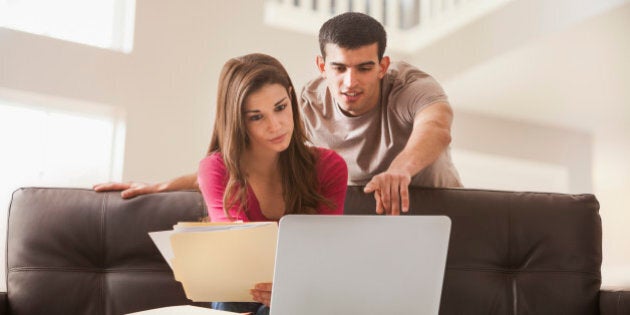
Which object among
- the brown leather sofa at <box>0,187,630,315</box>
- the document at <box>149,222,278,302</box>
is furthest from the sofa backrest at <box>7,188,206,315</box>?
the document at <box>149,222,278,302</box>

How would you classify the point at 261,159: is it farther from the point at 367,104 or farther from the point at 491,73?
the point at 491,73

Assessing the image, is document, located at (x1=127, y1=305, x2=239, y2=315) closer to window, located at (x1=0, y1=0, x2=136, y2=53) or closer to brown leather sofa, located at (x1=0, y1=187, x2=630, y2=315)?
Answer: brown leather sofa, located at (x1=0, y1=187, x2=630, y2=315)

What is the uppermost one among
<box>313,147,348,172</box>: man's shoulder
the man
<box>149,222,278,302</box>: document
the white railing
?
the white railing

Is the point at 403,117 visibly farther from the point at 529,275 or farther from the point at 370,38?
the point at 529,275

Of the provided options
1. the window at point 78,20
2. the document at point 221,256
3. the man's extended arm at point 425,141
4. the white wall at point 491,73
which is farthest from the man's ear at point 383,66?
→ the document at point 221,256

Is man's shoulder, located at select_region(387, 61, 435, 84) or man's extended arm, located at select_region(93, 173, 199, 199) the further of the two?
man's shoulder, located at select_region(387, 61, 435, 84)

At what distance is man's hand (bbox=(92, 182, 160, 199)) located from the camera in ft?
5.69

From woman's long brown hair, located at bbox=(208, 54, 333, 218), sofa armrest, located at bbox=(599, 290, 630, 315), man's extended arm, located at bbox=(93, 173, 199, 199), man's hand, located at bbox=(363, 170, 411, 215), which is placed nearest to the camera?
man's hand, located at bbox=(363, 170, 411, 215)

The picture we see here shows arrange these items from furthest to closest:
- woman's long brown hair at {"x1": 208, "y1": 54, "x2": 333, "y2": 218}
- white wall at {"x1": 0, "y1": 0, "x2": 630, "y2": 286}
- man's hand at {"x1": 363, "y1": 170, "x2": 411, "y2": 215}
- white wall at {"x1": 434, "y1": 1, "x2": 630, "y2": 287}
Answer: white wall at {"x1": 434, "y1": 1, "x2": 630, "y2": 287}, white wall at {"x1": 0, "y1": 0, "x2": 630, "y2": 286}, woman's long brown hair at {"x1": 208, "y1": 54, "x2": 333, "y2": 218}, man's hand at {"x1": 363, "y1": 170, "x2": 411, "y2": 215}

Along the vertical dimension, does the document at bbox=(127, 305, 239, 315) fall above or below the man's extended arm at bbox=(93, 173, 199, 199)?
below

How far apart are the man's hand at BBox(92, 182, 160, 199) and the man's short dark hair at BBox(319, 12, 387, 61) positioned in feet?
2.05

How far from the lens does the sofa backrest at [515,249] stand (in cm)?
171

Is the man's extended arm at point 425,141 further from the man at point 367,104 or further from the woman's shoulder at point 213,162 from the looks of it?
the woman's shoulder at point 213,162

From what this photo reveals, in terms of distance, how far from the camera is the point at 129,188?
1.77 meters
